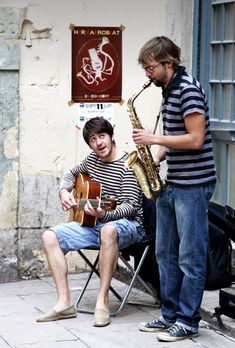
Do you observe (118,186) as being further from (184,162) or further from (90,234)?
(184,162)

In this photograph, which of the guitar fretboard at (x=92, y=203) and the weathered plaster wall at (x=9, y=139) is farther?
the weathered plaster wall at (x=9, y=139)

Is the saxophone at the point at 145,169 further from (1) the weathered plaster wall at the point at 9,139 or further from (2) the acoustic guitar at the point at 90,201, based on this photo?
(1) the weathered plaster wall at the point at 9,139

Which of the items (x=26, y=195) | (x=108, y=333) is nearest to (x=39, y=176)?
(x=26, y=195)

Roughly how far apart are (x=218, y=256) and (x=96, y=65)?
206 centimetres

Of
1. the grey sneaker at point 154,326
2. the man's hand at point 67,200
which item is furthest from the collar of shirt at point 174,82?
the grey sneaker at point 154,326

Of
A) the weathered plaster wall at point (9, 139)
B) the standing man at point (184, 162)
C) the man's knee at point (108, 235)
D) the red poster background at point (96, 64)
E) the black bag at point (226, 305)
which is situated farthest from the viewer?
the red poster background at point (96, 64)

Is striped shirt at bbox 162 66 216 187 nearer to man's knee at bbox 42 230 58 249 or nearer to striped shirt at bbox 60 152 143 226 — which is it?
striped shirt at bbox 60 152 143 226

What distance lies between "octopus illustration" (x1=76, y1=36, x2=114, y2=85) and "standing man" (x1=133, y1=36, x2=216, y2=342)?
2.00 m

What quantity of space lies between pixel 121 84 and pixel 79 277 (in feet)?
Answer: 5.34

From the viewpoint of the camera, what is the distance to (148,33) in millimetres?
7926

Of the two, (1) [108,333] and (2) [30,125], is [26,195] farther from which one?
(1) [108,333]

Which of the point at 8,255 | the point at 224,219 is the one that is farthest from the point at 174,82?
the point at 8,255

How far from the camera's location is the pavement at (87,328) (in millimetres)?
5977

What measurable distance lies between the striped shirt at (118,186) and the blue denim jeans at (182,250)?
1.95 ft
